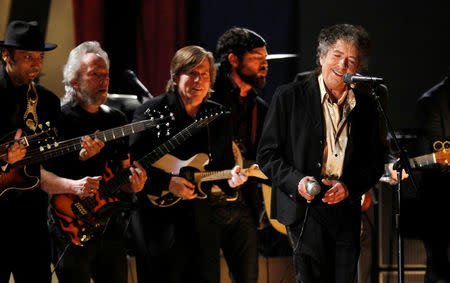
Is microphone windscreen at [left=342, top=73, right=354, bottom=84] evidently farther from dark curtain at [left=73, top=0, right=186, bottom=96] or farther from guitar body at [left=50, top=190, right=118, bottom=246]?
dark curtain at [left=73, top=0, right=186, bottom=96]

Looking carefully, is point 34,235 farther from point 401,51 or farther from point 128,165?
point 401,51

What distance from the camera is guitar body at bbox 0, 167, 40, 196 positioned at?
3983mm

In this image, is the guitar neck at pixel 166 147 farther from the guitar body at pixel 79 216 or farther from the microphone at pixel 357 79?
the microphone at pixel 357 79

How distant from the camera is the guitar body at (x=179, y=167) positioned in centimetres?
457

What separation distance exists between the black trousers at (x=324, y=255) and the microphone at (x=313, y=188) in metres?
0.24

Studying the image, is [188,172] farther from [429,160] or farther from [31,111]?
[429,160]

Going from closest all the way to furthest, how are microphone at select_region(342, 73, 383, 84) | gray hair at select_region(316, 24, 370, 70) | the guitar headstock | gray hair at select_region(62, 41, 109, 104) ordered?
microphone at select_region(342, 73, 383, 84) < gray hair at select_region(316, 24, 370, 70) < gray hair at select_region(62, 41, 109, 104) < the guitar headstock

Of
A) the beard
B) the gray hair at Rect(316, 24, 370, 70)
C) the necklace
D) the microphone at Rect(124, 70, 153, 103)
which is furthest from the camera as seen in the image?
the microphone at Rect(124, 70, 153, 103)

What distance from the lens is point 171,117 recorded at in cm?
452

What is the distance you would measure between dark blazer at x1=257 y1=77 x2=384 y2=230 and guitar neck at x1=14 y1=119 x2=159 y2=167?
0.92m

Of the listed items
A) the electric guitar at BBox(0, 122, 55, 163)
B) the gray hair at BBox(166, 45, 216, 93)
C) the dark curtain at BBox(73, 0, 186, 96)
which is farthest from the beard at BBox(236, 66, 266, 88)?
the dark curtain at BBox(73, 0, 186, 96)

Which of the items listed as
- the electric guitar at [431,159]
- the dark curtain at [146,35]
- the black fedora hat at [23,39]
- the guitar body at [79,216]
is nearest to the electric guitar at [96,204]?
the guitar body at [79,216]

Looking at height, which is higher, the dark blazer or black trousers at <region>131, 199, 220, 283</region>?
the dark blazer

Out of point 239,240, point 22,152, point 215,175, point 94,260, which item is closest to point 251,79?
point 215,175
